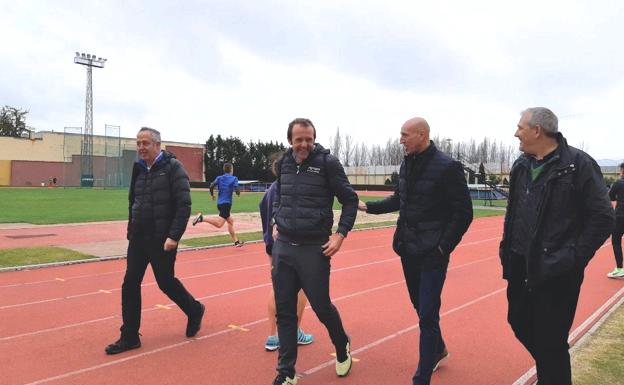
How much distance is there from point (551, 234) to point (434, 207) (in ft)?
3.13

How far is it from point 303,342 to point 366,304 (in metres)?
1.91

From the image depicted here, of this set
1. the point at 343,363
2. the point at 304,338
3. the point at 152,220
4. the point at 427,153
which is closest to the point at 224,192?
the point at 152,220

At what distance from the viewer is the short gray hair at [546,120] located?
3180 mm

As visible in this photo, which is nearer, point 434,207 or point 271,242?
point 434,207

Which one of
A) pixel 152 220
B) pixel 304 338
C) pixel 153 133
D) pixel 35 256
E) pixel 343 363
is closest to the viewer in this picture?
pixel 343 363

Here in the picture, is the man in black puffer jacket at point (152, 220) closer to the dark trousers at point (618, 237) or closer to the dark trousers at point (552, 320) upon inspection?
the dark trousers at point (552, 320)

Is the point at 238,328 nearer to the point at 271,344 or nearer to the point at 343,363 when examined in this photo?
the point at 271,344

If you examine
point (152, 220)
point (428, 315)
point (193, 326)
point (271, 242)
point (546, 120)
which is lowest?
point (193, 326)

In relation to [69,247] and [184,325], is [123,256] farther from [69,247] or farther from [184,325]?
[184,325]

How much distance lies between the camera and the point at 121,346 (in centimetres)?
491

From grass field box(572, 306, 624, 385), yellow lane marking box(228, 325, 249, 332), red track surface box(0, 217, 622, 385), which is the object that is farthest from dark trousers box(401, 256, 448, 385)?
yellow lane marking box(228, 325, 249, 332)

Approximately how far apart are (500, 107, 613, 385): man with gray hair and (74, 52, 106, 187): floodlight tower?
209ft

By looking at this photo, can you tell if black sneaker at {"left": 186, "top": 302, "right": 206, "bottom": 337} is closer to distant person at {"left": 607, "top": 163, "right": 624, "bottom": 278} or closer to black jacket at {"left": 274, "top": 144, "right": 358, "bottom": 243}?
black jacket at {"left": 274, "top": 144, "right": 358, "bottom": 243}

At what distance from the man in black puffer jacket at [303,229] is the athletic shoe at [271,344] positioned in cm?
93
